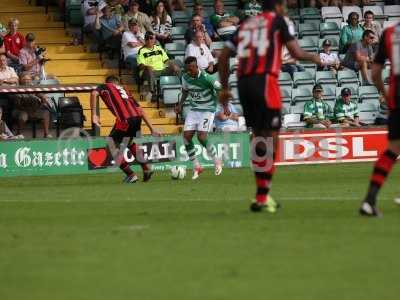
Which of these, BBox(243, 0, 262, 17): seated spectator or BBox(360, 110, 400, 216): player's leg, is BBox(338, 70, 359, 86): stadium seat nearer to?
BBox(243, 0, 262, 17): seated spectator

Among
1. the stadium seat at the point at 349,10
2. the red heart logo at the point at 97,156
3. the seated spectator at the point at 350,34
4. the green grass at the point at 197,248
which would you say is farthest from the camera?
the stadium seat at the point at 349,10

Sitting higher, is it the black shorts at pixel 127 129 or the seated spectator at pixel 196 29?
the seated spectator at pixel 196 29

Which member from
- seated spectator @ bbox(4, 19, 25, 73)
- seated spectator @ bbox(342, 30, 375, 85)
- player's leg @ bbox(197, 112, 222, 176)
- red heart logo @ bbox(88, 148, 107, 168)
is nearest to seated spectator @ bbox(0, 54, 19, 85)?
seated spectator @ bbox(4, 19, 25, 73)

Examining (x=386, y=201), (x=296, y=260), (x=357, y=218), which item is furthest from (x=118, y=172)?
(x=296, y=260)

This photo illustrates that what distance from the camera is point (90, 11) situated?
91.4 feet

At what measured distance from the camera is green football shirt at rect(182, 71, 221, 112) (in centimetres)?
2220

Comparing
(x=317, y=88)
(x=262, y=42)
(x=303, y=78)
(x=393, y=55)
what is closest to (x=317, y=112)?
(x=317, y=88)

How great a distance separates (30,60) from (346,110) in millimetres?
6475

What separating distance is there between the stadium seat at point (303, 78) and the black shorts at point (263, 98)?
15540 mm

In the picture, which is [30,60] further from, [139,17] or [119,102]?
[119,102]

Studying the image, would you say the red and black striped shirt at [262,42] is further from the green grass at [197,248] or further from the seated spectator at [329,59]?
the seated spectator at [329,59]

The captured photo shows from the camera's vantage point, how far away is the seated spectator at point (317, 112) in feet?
86.7

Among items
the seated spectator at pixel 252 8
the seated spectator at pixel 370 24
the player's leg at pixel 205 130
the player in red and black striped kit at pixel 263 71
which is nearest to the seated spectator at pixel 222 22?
the seated spectator at pixel 252 8

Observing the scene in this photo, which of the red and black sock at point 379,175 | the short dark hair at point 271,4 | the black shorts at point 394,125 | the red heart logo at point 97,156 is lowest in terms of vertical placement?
the red heart logo at point 97,156
